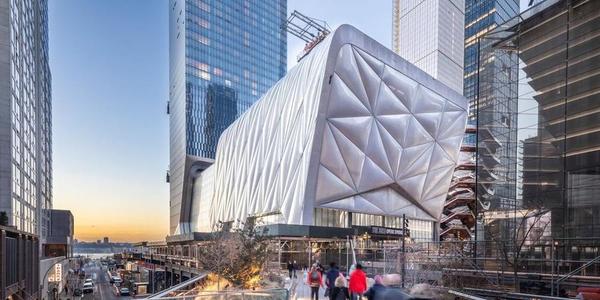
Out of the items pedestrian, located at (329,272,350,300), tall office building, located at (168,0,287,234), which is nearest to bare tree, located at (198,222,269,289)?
pedestrian, located at (329,272,350,300)

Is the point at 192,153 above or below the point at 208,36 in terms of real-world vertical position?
below

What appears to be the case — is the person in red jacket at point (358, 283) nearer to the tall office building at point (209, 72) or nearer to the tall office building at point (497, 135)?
the tall office building at point (497, 135)

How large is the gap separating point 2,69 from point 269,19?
10614 cm

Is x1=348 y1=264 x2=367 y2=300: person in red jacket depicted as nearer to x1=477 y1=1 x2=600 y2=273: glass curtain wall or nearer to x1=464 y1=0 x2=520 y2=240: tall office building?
x1=477 y1=1 x2=600 y2=273: glass curtain wall

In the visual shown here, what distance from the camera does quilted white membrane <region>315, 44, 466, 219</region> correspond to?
4350 cm

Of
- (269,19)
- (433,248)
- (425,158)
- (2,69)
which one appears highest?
(269,19)

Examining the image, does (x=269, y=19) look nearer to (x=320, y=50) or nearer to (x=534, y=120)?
(x=320, y=50)

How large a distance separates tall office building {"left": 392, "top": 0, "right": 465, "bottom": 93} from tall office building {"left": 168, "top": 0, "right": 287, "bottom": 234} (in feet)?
167

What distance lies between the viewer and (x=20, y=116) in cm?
4888

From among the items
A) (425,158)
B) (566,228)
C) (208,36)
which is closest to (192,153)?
(208,36)

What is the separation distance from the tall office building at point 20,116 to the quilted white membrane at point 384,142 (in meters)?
30.8

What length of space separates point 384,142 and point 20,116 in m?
41.1

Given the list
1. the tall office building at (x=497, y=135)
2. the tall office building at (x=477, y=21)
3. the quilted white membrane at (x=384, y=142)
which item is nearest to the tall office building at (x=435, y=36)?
the tall office building at (x=477, y=21)

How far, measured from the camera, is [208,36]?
384 ft
